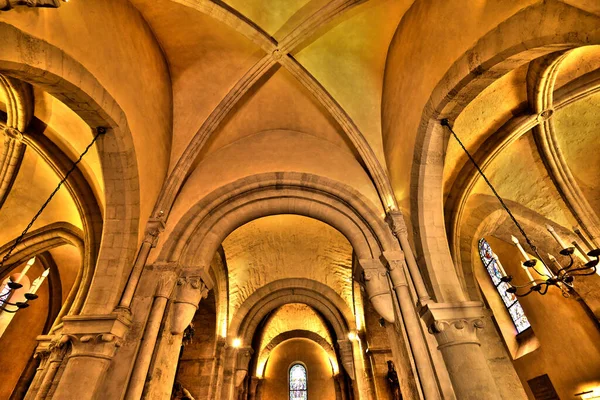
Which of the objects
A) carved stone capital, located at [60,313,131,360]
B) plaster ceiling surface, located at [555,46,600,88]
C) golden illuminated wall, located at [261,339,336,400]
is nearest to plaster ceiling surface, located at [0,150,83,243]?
carved stone capital, located at [60,313,131,360]

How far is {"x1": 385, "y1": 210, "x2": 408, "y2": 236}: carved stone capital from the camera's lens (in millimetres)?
5163

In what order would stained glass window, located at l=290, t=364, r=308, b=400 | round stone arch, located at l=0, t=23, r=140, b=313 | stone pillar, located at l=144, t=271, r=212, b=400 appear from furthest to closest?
stained glass window, located at l=290, t=364, r=308, b=400 < stone pillar, located at l=144, t=271, r=212, b=400 < round stone arch, located at l=0, t=23, r=140, b=313

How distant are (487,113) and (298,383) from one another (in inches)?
582

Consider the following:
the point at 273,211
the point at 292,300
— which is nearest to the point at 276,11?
the point at 273,211

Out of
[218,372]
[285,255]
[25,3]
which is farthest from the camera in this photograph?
[285,255]

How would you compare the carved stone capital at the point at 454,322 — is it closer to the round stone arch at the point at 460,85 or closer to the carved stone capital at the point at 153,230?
the round stone arch at the point at 460,85

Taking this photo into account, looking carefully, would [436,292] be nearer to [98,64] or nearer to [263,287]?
[98,64]

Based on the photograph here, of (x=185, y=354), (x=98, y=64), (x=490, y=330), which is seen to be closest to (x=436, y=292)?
(x=490, y=330)

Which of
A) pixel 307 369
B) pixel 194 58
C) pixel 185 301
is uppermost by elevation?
pixel 194 58

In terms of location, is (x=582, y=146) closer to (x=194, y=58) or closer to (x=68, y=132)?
(x=194, y=58)

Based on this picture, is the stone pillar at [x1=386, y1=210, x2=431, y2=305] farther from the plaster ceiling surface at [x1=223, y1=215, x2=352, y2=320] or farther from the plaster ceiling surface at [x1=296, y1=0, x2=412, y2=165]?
the plaster ceiling surface at [x1=223, y1=215, x2=352, y2=320]

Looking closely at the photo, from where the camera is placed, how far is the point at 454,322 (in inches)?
161

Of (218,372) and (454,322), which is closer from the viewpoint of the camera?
(454,322)

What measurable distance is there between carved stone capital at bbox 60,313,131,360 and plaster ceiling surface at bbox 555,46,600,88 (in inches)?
295
